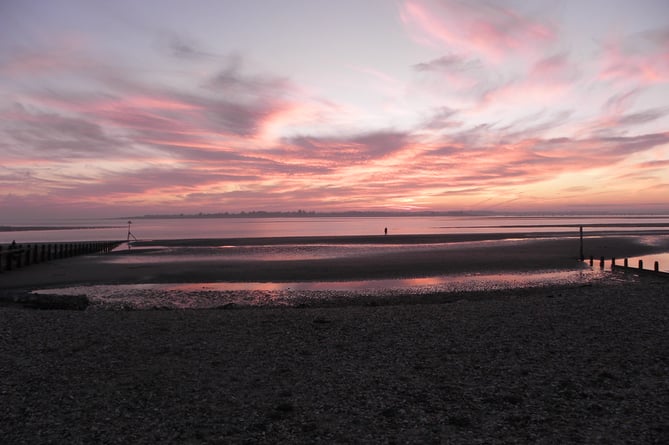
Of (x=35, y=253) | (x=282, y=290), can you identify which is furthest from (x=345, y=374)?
(x=35, y=253)

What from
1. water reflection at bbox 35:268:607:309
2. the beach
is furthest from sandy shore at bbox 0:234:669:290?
the beach

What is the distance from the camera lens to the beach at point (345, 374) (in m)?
7.69

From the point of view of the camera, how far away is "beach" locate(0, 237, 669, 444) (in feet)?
25.2

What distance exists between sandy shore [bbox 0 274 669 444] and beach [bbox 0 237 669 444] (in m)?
0.04

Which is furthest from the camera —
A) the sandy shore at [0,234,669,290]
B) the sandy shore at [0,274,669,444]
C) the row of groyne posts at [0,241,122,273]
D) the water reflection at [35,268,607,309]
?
the row of groyne posts at [0,241,122,273]

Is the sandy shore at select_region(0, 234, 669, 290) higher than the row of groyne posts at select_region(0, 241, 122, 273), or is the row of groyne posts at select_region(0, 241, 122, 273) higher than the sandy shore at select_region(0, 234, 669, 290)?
the row of groyne posts at select_region(0, 241, 122, 273)

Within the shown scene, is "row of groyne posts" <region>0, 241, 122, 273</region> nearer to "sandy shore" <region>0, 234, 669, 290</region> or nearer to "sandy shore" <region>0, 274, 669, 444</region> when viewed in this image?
"sandy shore" <region>0, 234, 669, 290</region>

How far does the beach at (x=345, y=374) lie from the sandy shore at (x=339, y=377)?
0.04 meters

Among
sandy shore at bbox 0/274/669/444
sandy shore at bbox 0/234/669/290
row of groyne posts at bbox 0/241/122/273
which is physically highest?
row of groyne posts at bbox 0/241/122/273

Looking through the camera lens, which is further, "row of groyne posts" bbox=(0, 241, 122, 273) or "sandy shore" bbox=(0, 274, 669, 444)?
"row of groyne posts" bbox=(0, 241, 122, 273)

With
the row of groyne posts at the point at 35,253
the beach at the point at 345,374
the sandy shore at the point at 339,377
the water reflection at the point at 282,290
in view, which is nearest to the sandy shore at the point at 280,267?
the row of groyne posts at the point at 35,253

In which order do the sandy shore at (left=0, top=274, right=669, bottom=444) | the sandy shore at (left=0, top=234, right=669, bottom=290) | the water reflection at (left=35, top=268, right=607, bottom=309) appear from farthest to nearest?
the sandy shore at (left=0, top=234, right=669, bottom=290)
the water reflection at (left=35, top=268, right=607, bottom=309)
the sandy shore at (left=0, top=274, right=669, bottom=444)

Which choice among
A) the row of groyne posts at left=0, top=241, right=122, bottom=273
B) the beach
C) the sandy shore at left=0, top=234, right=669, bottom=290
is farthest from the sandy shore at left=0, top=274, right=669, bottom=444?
the row of groyne posts at left=0, top=241, right=122, bottom=273

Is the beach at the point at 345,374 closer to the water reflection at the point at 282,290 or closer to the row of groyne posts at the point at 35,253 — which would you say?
the water reflection at the point at 282,290
